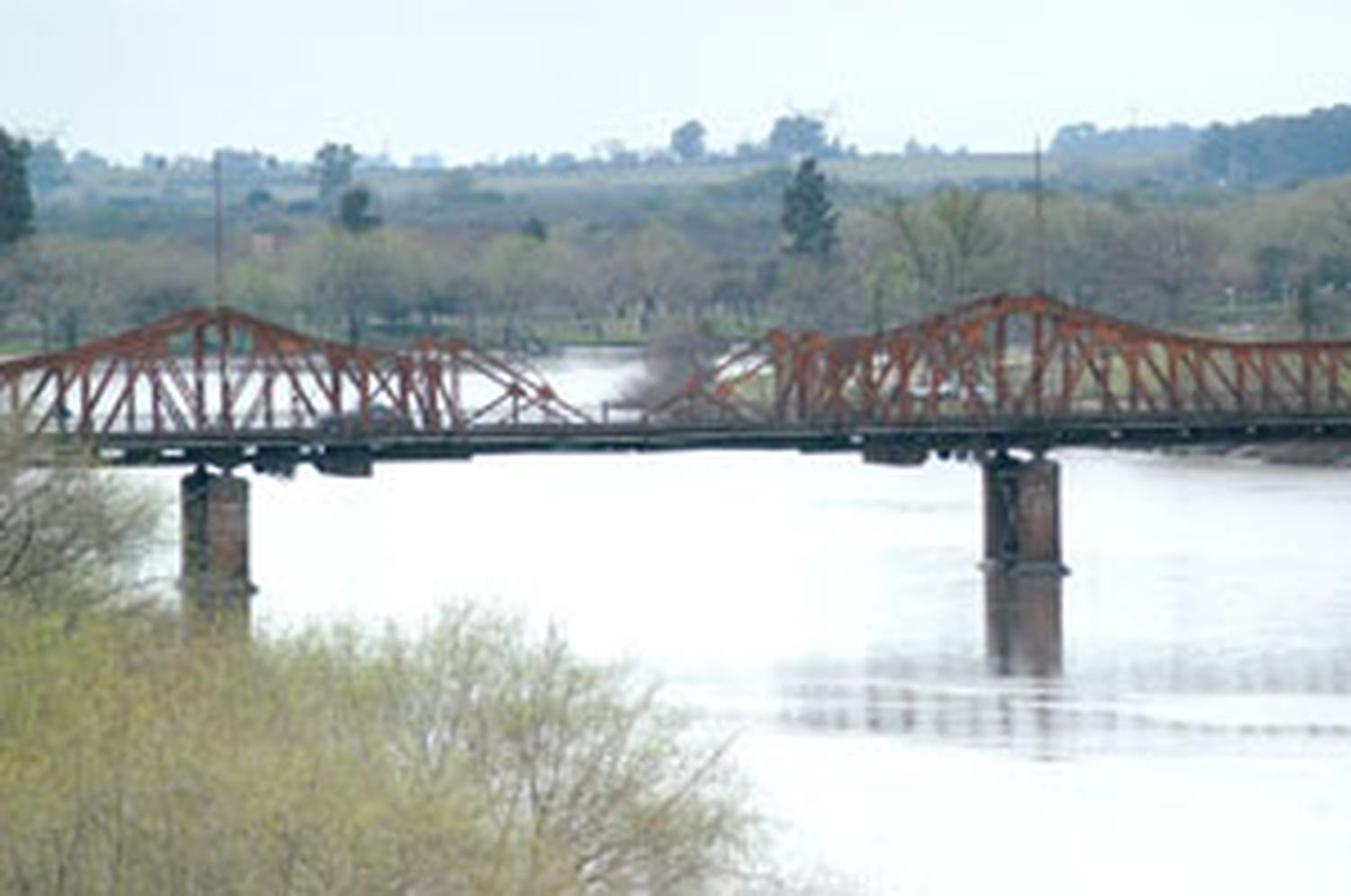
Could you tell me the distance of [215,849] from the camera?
40.5m

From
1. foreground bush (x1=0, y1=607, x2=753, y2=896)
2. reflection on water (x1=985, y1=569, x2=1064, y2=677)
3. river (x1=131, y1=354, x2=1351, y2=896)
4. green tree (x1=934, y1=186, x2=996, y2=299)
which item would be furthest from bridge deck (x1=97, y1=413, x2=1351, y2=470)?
green tree (x1=934, y1=186, x2=996, y2=299)

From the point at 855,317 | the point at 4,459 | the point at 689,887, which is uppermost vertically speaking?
the point at 855,317

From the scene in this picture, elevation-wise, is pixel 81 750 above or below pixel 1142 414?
below

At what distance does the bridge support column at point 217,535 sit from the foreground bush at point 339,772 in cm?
3096

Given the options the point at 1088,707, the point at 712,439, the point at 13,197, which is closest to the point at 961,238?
the point at 13,197

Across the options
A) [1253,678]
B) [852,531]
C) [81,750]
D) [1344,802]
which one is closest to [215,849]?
[81,750]

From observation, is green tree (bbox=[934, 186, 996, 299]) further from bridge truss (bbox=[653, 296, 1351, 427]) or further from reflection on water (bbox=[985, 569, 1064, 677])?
reflection on water (bbox=[985, 569, 1064, 677])

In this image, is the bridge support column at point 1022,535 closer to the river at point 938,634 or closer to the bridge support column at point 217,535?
the river at point 938,634

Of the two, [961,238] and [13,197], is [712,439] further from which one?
[961,238]

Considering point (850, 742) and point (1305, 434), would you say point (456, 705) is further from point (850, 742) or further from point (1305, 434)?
point (1305, 434)

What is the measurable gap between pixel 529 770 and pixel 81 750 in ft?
17.7

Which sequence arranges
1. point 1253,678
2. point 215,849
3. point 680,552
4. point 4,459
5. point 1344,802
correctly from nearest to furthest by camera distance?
point 215,849, point 1344,802, point 4,459, point 1253,678, point 680,552

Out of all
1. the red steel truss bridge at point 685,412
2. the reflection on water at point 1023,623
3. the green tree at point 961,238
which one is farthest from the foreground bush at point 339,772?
the green tree at point 961,238

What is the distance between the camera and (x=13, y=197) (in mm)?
176000
